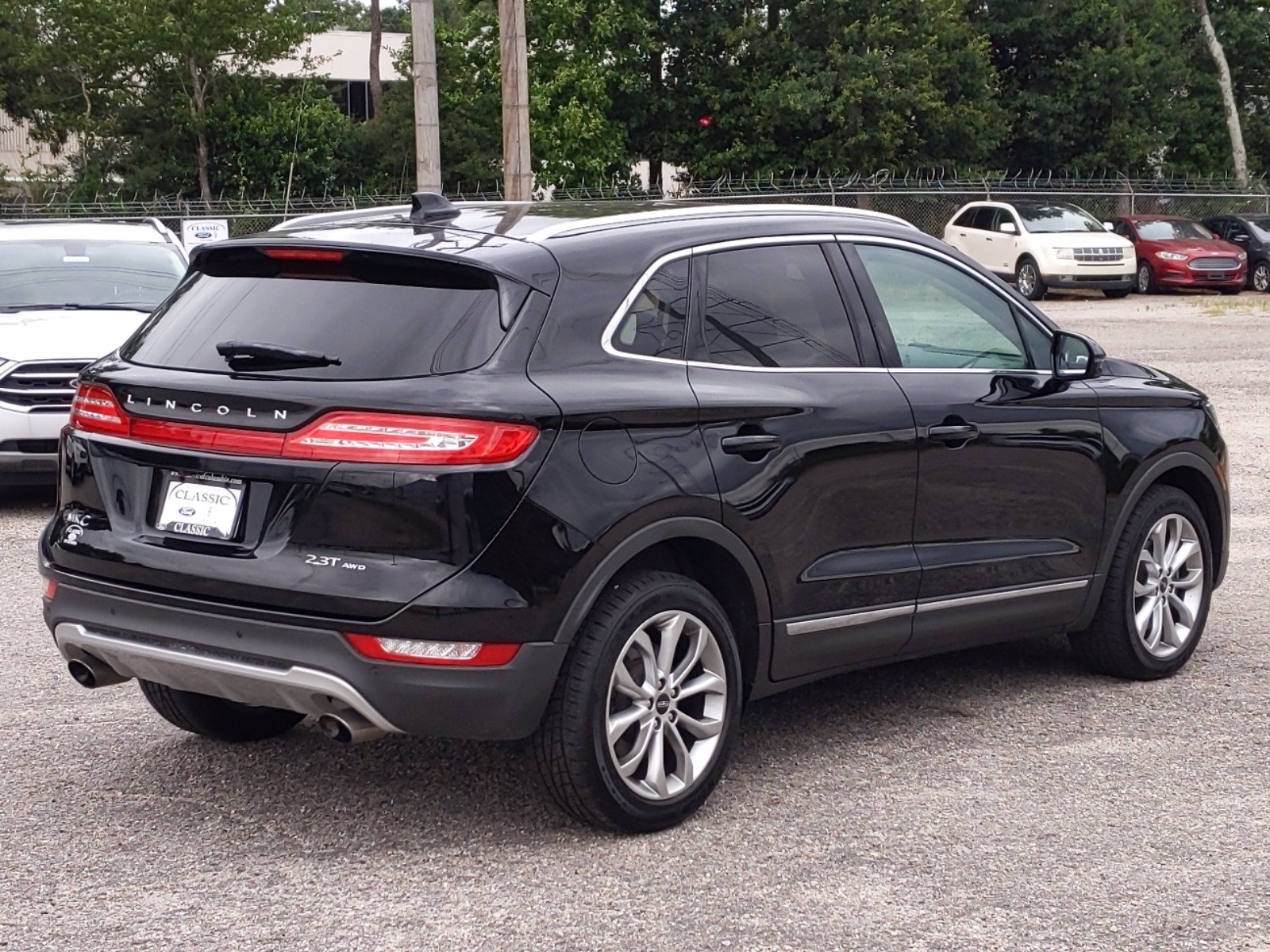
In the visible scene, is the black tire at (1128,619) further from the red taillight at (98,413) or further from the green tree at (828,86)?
the green tree at (828,86)

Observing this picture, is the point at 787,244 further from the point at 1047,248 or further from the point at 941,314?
the point at 1047,248

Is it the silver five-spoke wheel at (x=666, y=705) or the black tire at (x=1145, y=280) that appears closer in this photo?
the silver five-spoke wheel at (x=666, y=705)

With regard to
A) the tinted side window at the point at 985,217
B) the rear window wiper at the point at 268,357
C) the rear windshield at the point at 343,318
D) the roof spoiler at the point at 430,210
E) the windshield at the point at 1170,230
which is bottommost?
the windshield at the point at 1170,230

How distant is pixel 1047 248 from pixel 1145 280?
134 inches

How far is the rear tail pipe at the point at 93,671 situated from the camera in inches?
188

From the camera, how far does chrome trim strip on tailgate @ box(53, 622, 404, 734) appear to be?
168 inches

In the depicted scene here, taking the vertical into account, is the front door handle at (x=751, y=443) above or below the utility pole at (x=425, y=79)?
below

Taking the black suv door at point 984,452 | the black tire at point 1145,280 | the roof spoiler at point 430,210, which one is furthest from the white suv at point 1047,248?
the roof spoiler at point 430,210

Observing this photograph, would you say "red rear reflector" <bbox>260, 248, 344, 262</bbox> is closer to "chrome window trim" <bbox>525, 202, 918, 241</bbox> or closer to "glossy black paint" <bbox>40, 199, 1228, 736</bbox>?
"glossy black paint" <bbox>40, 199, 1228, 736</bbox>

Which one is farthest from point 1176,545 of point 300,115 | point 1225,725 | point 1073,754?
point 300,115

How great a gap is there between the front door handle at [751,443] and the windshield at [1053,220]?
2746 centimetres

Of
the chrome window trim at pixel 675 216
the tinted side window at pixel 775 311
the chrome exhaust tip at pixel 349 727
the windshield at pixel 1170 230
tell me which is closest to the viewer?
the chrome exhaust tip at pixel 349 727

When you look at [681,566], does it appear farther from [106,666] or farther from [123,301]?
[123,301]

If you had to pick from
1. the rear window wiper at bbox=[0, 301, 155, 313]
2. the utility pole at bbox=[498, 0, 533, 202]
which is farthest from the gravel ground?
the utility pole at bbox=[498, 0, 533, 202]
